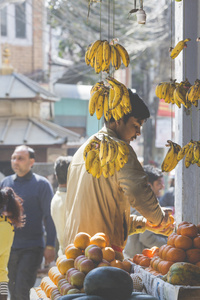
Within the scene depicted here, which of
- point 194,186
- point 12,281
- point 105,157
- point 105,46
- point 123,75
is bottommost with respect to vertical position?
point 12,281

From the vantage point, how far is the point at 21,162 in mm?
6301

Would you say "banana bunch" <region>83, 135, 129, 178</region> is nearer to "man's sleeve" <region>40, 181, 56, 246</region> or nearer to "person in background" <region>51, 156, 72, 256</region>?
"person in background" <region>51, 156, 72, 256</region>

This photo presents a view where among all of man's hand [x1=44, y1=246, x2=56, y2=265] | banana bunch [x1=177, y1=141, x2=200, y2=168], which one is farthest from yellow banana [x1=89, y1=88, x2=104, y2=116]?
man's hand [x1=44, y1=246, x2=56, y2=265]

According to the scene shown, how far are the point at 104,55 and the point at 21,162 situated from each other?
3.29 meters

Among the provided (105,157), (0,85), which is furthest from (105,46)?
(0,85)

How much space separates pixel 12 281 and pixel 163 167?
297 centimetres

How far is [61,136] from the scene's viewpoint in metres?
11.4

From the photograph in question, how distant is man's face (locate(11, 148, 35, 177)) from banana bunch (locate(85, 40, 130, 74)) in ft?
10.1

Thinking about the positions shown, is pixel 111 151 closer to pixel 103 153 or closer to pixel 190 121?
pixel 103 153

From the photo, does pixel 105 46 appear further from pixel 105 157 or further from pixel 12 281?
pixel 12 281

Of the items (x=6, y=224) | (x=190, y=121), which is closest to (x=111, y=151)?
(x=190, y=121)

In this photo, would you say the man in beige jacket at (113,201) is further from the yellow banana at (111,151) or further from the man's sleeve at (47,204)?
the man's sleeve at (47,204)

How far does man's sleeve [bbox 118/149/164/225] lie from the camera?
3557mm

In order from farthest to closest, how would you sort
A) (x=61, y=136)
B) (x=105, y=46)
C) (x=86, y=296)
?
1. (x=61, y=136)
2. (x=105, y=46)
3. (x=86, y=296)
